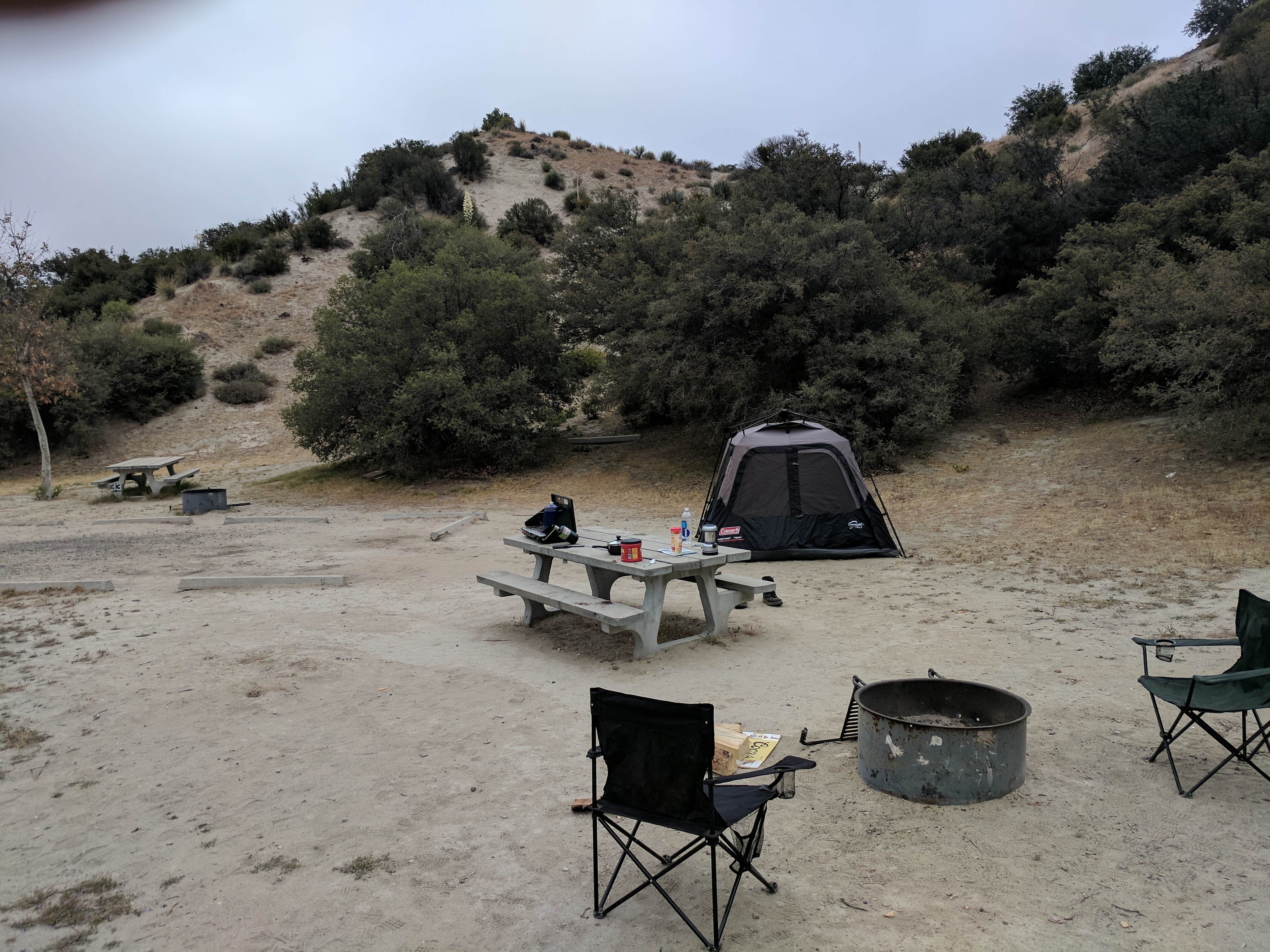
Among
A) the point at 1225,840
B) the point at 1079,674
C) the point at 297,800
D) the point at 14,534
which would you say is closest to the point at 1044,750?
the point at 1225,840

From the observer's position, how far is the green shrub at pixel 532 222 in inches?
1494

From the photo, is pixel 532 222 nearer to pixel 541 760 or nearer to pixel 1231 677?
pixel 541 760

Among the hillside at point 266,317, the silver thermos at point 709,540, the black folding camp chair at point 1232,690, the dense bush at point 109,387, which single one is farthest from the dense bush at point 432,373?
the black folding camp chair at point 1232,690

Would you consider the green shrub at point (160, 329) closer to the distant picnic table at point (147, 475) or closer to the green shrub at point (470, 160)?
the distant picnic table at point (147, 475)

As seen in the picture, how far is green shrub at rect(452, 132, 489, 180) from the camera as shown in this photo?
43.9 metres

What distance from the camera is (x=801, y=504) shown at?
31.6 ft

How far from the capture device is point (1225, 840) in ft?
10.1

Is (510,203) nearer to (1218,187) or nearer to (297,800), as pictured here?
(1218,187)

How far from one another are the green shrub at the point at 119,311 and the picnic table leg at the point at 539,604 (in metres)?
28.2

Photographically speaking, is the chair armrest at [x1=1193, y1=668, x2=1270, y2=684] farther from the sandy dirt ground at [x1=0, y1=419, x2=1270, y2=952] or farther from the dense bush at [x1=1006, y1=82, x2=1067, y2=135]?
the dense bush at [x1=1006, y1=82, x2=1067, y2=135]

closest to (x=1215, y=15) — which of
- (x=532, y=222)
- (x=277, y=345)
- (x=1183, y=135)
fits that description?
(x=1183, y=135)

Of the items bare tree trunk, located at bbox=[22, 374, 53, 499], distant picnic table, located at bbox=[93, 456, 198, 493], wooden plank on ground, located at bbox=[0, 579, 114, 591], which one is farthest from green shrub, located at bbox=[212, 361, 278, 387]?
wooden plank on ground, located at bbox=[0, 579, 114, 591]

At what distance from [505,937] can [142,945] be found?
1.20 metres

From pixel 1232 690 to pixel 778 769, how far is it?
230 centimetres
